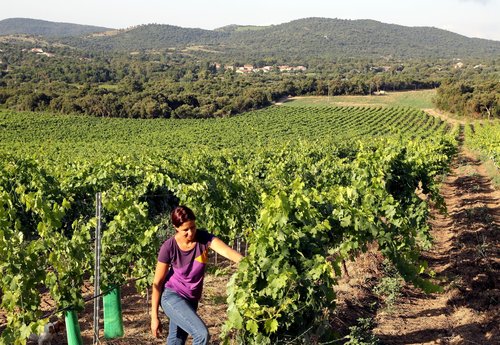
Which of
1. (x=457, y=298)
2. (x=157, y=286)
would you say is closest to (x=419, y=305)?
(x=457, y=298)

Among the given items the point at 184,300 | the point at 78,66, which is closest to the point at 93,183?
the point at 184,300

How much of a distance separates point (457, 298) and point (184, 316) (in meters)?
5.53

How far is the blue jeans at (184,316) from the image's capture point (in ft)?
13.1

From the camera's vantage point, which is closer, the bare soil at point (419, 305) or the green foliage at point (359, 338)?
the green foliage at point (359, 338)

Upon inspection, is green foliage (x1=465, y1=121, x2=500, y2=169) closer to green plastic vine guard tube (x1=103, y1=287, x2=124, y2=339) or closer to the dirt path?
the dirt path

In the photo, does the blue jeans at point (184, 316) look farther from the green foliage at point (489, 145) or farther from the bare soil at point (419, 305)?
the green foliage at point (489, 145)

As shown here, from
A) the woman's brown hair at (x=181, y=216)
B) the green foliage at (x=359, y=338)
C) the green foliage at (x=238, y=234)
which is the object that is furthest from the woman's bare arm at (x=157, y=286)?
the green foliage at (x=359, y=338)

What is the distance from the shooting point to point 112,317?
604 centimetres

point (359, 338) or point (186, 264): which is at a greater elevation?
point (186, 264)

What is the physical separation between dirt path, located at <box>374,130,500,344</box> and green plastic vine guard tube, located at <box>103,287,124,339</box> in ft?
11.4

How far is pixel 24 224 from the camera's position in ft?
28.5

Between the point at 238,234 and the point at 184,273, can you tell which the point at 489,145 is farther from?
the point at 184,273

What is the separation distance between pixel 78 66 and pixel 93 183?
139311 mm

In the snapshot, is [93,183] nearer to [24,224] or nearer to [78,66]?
[24,224]
